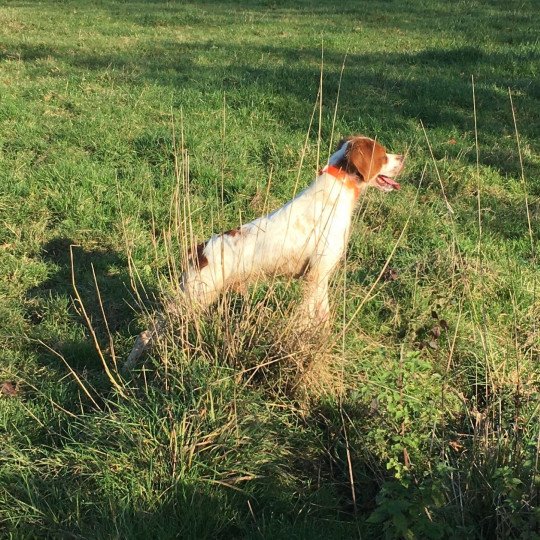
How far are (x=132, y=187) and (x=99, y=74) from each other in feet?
11.7

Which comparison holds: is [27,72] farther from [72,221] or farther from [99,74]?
[72,221]

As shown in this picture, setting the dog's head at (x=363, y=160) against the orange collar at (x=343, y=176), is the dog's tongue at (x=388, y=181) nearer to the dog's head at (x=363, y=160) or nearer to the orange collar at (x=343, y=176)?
the dog's head at (x=363, y=160)

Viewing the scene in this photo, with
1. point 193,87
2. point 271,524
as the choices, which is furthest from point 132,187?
point 271,524

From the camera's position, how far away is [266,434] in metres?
2.84

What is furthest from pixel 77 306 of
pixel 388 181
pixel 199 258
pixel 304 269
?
pixel 388 181

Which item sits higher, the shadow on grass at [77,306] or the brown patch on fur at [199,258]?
the brown patch on fur at [199,258]

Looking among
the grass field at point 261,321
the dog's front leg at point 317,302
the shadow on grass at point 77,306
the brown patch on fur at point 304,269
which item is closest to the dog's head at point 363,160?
the grass field at point 261,321

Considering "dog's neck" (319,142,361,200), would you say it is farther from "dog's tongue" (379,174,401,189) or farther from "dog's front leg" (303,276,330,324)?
"dog's front leg" (303,276,330,324)

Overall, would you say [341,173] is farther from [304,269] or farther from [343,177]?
[304,269]

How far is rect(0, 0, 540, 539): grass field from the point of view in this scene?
2551 millimetres

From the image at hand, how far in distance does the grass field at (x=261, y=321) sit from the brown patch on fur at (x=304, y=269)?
14cm

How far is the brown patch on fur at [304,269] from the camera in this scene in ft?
12.1

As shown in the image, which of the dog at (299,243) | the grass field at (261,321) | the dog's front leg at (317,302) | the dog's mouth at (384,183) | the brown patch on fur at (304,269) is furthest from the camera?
the dog's mouth at (384,183)

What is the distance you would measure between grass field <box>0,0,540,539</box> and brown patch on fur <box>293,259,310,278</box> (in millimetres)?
140
